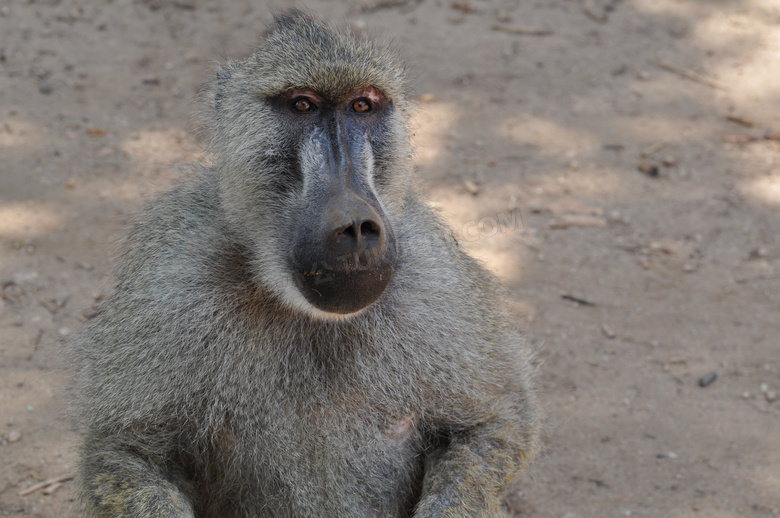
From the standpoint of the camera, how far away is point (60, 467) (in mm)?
3900

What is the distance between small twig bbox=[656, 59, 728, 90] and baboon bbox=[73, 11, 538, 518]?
15.1 ft

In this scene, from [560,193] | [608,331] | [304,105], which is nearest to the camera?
[304,105]

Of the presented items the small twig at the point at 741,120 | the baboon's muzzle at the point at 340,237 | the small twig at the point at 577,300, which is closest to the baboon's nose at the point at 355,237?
the baboon's muzzle at the point at 340,237

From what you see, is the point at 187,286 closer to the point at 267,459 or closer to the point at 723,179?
the point at 267,459

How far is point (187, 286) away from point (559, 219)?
3407mm

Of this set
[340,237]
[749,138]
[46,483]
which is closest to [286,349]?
[340,237]

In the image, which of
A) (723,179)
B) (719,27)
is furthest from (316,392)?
(719,27)

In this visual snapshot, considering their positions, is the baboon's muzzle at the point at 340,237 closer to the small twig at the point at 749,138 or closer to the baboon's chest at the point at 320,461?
the baboon's chest at the point at 320,461

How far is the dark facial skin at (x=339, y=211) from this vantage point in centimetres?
245

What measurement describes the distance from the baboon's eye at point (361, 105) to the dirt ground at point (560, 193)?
741mm

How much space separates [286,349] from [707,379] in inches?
106

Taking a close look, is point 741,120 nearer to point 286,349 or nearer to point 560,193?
point 560,193

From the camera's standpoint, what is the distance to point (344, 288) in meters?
2.48

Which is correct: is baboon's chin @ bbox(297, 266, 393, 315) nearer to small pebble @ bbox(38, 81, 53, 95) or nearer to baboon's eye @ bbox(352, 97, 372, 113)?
baboon's eye @ bbox(352, 97, 372, 113)
